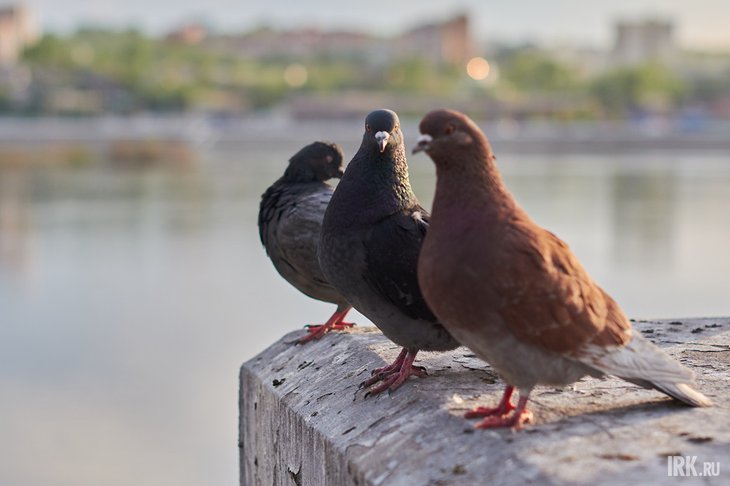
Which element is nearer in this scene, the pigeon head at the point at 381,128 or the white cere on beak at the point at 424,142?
the white cere on beak at the point at 424,142

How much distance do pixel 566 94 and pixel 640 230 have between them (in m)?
45.4

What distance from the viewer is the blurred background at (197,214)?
5.72 m

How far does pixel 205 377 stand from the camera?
6285 millimetres

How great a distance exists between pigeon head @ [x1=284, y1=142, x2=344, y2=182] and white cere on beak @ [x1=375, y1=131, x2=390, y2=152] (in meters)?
0.87

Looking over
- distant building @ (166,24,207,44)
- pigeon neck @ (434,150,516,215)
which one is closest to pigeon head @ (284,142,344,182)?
pigeon neck @ (434,150,516,215)

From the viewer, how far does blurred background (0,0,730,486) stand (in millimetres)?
5723

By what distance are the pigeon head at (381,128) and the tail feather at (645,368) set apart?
78 centimetres

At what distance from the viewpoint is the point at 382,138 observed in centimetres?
254

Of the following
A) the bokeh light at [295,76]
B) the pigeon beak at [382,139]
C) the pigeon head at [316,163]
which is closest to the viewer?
the pigeon beak at [382,139]

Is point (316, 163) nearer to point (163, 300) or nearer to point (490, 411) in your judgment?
point (490, 411)

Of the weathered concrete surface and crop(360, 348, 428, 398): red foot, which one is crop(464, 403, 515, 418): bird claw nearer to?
the weathered concrete surface

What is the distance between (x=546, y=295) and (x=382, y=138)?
673 mm

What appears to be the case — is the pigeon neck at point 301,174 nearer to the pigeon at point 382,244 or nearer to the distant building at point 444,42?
the pigeon at point 382,244

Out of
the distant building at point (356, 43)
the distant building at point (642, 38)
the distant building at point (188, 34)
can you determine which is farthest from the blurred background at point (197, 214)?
the distant building at point (642, 38)
